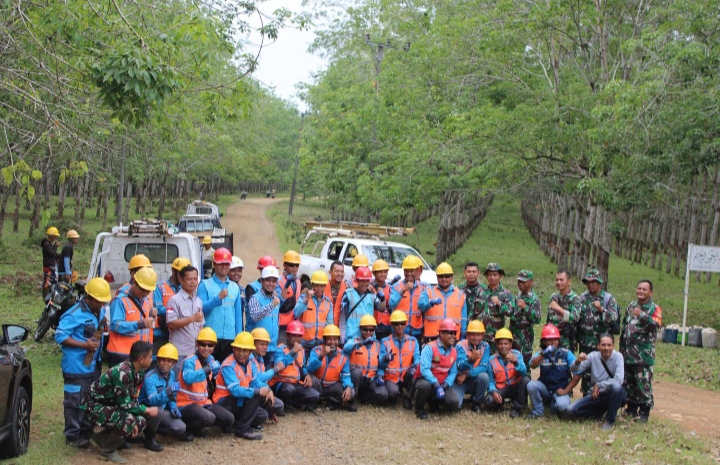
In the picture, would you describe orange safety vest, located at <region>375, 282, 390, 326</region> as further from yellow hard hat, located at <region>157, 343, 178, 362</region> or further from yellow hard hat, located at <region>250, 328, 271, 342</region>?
yellow hard hat, located at <region>157, 343, 178, 362</region>

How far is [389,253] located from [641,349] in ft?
25.1

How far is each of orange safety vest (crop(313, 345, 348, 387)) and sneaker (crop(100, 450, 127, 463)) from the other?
9.94 feet

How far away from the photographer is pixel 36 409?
8.97 meters

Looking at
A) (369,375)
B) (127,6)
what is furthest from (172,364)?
(127,6)

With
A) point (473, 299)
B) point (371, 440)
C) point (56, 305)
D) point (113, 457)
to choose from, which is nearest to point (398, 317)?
point (473, 299)

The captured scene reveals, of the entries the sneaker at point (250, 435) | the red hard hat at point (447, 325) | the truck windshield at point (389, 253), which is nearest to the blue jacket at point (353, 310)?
the red hard hat at point (447, 325)

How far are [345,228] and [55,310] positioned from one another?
8314mm

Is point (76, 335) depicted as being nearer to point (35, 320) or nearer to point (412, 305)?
point (412, 305)

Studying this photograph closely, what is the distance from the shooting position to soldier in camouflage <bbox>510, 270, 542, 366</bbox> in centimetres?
1028

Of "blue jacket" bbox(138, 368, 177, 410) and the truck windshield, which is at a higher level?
the truck windshield

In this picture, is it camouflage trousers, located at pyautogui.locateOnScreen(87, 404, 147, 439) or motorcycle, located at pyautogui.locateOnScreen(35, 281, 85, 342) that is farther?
motorcycle, located at pyautogui.locateOnScreen(35, 281, 85, 342)

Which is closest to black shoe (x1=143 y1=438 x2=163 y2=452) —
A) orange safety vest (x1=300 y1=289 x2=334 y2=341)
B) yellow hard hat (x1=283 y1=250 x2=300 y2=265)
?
orange safety vest (x1=300 y1=289 x2=334 y2=341)

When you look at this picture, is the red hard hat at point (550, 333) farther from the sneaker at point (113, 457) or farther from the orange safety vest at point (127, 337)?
the sneaker at point (113, 457)

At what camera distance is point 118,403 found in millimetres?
7242
